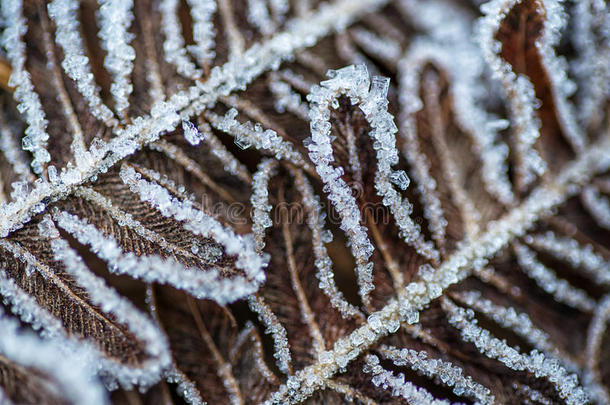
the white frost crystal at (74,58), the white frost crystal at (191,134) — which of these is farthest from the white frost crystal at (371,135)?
the white frost crystal at (74,58)

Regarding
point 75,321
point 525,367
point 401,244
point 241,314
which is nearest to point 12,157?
point 75,321

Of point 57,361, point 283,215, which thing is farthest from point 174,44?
point 57,361

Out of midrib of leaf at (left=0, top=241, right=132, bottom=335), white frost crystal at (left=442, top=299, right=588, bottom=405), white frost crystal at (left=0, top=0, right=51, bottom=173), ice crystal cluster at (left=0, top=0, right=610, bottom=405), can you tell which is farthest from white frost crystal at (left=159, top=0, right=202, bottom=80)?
white frost crystal at (left=442, top=299, right=588, bottom=405)

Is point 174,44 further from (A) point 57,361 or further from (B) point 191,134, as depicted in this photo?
(A) point 57,361

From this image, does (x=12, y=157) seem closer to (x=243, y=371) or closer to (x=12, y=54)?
(x=12, y=54)

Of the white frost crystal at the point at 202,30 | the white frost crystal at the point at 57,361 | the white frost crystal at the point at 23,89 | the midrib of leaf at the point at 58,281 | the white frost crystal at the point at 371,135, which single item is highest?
the white frost crystal at the point at 202,30

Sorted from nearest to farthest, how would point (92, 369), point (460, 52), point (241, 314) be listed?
point (92, 369)
point (241, 314)
point (460, 52)

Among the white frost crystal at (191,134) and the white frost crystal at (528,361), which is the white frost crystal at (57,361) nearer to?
the white frost crystal at (191,134)

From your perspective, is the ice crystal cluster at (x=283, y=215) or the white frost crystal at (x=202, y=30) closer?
the ice crystal cluster at (x=283, y=215)
